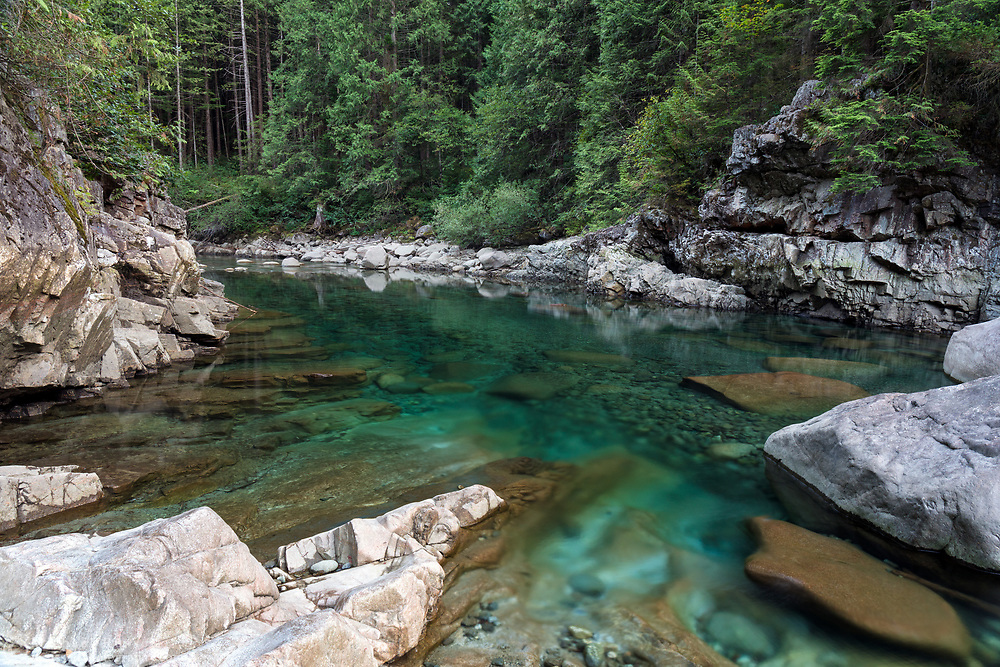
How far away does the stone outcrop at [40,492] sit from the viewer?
11.6 feet

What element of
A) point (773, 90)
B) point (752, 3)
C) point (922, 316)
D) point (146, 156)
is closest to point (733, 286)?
point (922, 316)

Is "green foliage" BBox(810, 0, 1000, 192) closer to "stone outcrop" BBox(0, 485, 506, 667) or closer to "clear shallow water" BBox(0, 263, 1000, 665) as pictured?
"clear shallow water" BBox(0, 263, 1000, 665)

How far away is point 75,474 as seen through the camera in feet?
12.9

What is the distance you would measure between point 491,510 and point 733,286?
13.5m

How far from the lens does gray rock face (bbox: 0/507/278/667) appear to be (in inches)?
80.4

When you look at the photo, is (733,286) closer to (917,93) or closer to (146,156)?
(917,93)

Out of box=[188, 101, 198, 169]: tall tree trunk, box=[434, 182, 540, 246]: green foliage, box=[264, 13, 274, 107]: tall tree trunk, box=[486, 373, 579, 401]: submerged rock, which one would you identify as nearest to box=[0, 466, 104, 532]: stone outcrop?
box=[486, 373, 579, 401]: submerged rock

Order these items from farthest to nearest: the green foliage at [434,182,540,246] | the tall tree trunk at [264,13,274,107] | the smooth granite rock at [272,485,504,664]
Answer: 1. the tall tree trunk at [264,13,274,107]
2. the green foliage at [434,182,540,246]
3. the smooth granite rock at [272,485,504,664]

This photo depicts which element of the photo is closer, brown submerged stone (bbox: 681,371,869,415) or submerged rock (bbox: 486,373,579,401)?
brown submerged stone (bbox: 681,371,869,415)

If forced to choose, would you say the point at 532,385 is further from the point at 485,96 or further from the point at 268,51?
the point at 268,51

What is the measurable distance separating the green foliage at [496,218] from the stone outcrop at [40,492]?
2134 centimetres

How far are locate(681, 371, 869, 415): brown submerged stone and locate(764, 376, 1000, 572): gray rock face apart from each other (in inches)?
79.6

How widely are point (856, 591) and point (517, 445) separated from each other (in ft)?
10.5

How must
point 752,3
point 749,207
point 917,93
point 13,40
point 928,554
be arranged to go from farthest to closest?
point 752,3 → point 749,207 → point 917,93 → point 13,40 → point 928,554
